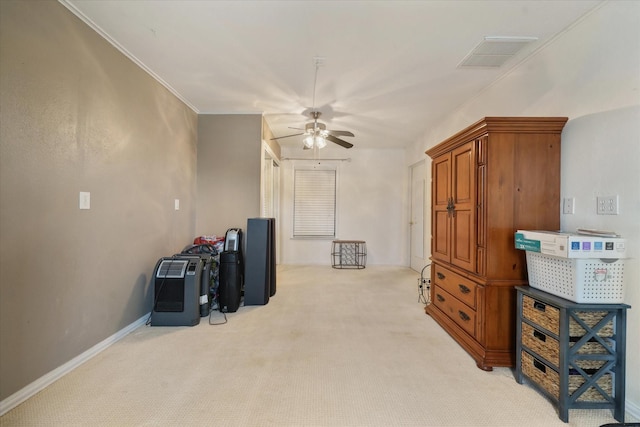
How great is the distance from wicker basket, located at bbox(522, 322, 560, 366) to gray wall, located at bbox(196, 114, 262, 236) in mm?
3125

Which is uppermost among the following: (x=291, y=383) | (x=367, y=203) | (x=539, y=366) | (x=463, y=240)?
(x=367, y=203)

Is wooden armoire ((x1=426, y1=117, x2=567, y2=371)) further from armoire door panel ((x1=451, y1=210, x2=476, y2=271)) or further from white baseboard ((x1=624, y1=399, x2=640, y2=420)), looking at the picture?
white baseboard ((x1=624, y1=399, x2=640, y2=420))

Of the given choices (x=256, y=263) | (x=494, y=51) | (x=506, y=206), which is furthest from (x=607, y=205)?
(x=256, y=263)

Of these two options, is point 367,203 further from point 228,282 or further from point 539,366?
point 539,366

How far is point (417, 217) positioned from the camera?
5.36m

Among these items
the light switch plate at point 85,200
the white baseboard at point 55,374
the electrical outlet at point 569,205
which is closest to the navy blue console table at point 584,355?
the electrical outlet at point 569,205

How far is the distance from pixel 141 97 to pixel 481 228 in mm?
3315

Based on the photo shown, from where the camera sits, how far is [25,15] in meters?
1.59

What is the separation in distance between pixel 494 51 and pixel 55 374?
4140 millimetres

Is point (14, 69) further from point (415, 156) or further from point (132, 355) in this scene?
point (415, 156)

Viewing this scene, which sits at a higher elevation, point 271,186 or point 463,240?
point 271,186

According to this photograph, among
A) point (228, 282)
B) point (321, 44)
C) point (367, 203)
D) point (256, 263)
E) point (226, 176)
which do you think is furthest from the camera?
point (367, 203)

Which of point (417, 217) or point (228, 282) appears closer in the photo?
point (228, 282)

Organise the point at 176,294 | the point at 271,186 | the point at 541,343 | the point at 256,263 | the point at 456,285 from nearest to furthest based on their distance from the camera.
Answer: the point at 541,343, the point at 456,285, the point at 176,294, the point at 256,263, the point at 271,186
